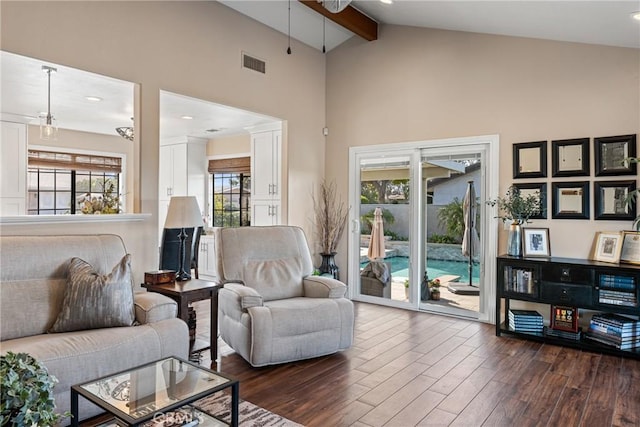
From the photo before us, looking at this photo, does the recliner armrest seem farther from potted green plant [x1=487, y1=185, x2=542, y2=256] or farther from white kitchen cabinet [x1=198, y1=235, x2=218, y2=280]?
white kitchen cabinet [x1=198, y1=235, x2=218, y2=280]

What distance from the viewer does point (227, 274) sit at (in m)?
3.68

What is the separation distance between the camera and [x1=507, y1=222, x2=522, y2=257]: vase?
13.8 feet

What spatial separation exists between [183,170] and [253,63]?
339 centimetres

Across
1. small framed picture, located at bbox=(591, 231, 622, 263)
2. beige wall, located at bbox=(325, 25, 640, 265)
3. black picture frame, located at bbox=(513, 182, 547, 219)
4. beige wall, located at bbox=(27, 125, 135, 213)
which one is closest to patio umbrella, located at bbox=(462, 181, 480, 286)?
beige wall, located at bbox=(325, 25, 640, 265)

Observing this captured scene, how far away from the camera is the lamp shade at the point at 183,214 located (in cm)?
358

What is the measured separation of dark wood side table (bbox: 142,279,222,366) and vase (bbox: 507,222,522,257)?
2.84 meters

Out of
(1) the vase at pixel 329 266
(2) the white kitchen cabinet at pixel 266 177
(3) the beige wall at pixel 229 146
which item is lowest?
(1) the vase at pixel 329 266

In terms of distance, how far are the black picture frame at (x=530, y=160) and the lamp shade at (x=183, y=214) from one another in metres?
3.23

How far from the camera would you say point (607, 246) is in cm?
386

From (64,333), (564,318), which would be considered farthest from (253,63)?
(564,318)

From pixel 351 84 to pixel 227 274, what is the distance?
128 inches

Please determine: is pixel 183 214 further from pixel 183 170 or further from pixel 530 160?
pixel 183 170

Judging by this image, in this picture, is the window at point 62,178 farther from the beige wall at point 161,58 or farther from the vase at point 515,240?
the vase at point 515,240

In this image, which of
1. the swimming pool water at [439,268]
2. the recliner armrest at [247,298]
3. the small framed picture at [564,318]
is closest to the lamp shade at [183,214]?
the recliner armrest at [247,298]
